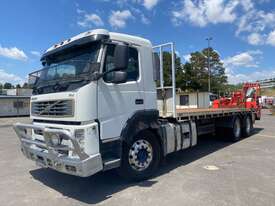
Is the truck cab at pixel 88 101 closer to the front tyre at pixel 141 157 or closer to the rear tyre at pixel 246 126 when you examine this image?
→ the front tyre at pixel 141 157

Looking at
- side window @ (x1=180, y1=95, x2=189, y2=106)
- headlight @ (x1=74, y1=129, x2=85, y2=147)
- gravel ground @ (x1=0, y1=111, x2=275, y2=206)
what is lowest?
gravel ground @ (x1=0, y1=111, x2=275, y2=206)

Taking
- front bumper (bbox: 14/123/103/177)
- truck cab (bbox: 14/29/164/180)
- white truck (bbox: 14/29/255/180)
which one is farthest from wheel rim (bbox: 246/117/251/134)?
front bumper (bbox: 14/123/103/177)

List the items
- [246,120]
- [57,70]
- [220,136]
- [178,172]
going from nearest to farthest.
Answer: [57,70], [178,172], [220,136], [246,120]

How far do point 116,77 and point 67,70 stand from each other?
0.99 metres

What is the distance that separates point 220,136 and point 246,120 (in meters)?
1.85

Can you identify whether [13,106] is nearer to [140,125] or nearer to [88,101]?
[140,125]

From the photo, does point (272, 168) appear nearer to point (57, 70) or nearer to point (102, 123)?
point (102, 123)

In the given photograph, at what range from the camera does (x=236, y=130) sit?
1037 centimetres

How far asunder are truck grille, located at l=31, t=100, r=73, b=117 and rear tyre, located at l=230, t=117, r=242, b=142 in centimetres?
723

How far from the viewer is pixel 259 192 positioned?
479 cm

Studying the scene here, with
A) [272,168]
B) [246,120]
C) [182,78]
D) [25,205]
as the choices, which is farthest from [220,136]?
[182,78]

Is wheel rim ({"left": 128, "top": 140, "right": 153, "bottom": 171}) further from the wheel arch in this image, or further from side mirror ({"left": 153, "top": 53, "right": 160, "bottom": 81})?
side mirror ({"left": 153, "top": 53, "right": 160, "bottom": 81})

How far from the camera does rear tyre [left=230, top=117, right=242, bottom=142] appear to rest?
9.99 metres

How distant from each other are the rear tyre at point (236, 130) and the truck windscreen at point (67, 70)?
7053mm
